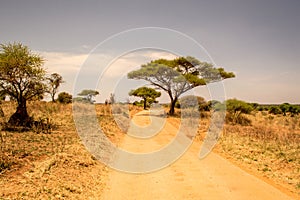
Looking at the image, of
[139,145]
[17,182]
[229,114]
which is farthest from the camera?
[229,114]

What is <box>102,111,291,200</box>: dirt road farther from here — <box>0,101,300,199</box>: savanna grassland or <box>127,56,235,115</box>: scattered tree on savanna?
<box>127,56,235,115</box>: scattered tree on savanna

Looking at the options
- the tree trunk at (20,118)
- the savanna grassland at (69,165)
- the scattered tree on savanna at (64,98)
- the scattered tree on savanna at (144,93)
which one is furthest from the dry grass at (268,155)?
the scattered tree on savanna at (64,98)

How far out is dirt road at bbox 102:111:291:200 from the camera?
7.17 m

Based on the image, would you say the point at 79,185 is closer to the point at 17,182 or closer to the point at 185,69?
the point at 17,182

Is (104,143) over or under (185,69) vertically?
under

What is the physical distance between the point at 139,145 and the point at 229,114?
61.6 ft

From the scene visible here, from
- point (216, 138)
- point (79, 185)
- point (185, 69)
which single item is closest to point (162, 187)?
point (79, 185)

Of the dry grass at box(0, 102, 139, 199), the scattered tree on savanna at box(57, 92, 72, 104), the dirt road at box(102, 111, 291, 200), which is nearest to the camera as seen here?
the dry grass at box(0, 102, 139, 199)

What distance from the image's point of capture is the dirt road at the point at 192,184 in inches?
282

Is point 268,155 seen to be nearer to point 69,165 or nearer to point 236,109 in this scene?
point 69,165

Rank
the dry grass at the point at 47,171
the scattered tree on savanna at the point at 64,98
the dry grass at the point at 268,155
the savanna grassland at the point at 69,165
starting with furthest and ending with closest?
the scattered tree on savanna at the point at 64,98 → the dry grass at the point at 268,155 → the savanna grassland at the point at 69,165 → the dry grass at the point at 47,171

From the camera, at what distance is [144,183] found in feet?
26.6

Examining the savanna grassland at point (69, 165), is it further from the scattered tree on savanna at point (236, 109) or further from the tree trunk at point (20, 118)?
the scattered tree on savanna at point (236, 109)

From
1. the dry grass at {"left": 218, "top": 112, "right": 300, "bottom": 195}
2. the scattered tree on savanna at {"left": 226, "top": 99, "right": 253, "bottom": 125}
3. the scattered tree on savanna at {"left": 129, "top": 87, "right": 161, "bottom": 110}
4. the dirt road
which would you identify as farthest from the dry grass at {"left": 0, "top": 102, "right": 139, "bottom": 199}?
the scattered tree on savanna at {"left": 129, "top": 87, "right": 161, "bottom": 110}
